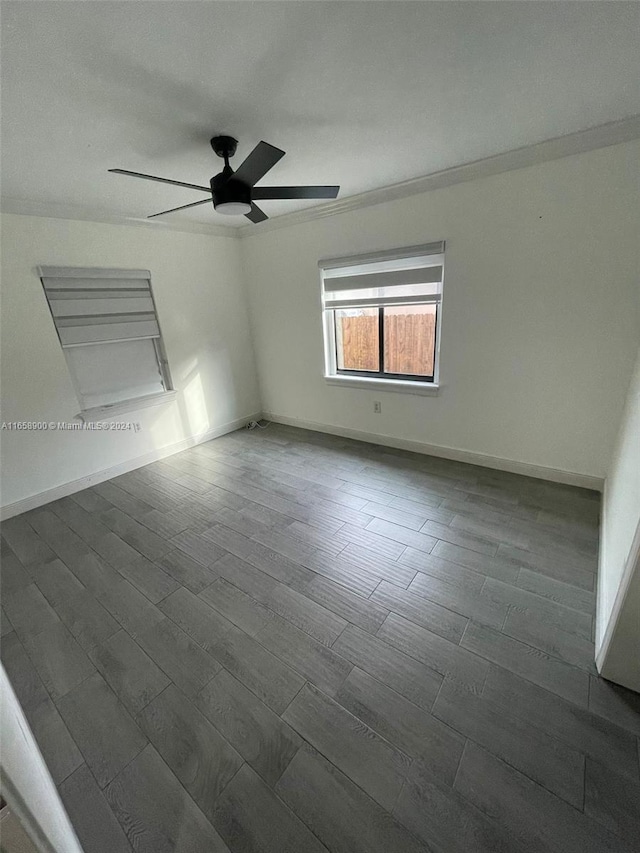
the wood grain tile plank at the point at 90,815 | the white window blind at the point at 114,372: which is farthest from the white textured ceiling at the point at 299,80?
the wood grain tile plank at the point at 90,815

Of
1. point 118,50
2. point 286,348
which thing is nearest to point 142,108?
point 118,50

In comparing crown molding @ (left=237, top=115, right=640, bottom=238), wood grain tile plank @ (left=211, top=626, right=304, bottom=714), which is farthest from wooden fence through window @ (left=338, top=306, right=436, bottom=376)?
wood grain tile plank @ (left=211, top=626, right=304, bottom=714)

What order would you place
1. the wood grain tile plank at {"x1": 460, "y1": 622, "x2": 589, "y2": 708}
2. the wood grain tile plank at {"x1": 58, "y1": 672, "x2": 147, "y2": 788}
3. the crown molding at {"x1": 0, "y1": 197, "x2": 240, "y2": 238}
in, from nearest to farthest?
1. the wood grain tile plank at {"x1": 58, "y1": 672, "x2": 147, "y2": 788}
2. the wood grain tile plank at {"x1": 460, "y1": 622, "x2": 589, "y2": 708}
3. the crown molding at {"x1": 0, "y1": 197, "x2": 240, "y2": 238}

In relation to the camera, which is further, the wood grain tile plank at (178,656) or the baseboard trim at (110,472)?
the baseboard trim at (110,472)

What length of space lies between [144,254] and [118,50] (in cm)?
225

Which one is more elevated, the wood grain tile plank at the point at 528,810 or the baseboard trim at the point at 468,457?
the baseboard trim at the point at 468,457

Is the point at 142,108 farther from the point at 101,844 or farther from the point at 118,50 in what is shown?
the point at 101,844

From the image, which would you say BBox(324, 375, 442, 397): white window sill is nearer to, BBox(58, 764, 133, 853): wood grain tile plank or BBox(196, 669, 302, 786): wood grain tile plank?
BBox(196, 669, 302, 786): wood grain tile plank

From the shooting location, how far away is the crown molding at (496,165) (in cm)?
193

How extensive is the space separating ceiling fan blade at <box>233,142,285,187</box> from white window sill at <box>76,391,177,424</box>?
7.83ft

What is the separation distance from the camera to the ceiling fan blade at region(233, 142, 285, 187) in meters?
1.52

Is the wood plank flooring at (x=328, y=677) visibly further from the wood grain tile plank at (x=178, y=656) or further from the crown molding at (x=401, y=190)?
the crown molding at (x=401, y=190)

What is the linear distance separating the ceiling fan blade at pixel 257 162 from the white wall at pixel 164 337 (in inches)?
75.9

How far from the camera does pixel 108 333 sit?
309cm
